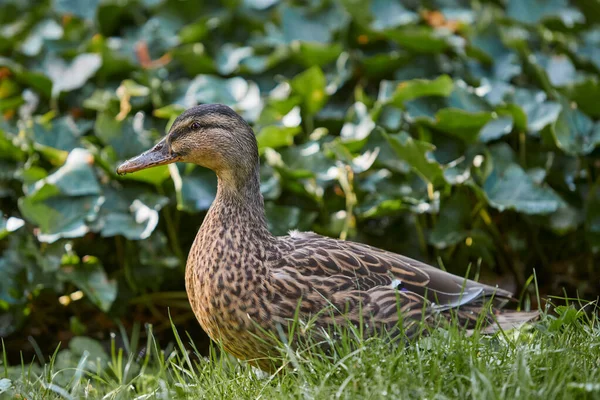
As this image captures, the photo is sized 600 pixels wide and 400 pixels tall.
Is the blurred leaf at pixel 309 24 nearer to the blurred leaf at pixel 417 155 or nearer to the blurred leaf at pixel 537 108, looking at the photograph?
the blurred leaf at pixel 537 108

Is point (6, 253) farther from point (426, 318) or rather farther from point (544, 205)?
point (544, 205)

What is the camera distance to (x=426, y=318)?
353 centimetres

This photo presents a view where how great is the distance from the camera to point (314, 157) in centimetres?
479

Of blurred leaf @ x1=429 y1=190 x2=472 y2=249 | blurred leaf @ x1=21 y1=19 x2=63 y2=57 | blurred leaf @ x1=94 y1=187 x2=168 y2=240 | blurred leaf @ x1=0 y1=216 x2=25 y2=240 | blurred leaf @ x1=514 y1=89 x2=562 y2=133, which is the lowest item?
blurred leaf @ x1=429 y1=190 x2=472 y2=249

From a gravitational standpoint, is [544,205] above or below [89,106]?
below

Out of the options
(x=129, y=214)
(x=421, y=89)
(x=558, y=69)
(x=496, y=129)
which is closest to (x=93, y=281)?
(x=129, y=214)

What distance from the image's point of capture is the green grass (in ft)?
9.16

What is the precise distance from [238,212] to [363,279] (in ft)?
1.96

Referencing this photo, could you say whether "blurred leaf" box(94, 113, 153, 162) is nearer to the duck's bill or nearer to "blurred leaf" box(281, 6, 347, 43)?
the duck's bill

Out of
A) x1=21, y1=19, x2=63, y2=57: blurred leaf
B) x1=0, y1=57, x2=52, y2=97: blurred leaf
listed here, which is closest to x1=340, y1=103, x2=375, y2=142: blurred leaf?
x1=0, y1=57, x2=52, y2=97: blurred leaf

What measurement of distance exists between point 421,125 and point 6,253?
2377 mm

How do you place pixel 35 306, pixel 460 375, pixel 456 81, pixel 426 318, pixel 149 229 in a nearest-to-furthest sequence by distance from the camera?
pixel 460 375, pixel 426 318, pixel 149 229, pixel 35 306, pixel 456 81

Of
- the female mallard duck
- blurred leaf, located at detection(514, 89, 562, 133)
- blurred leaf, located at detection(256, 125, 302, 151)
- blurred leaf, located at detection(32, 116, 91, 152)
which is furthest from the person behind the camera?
blurred leaf, located at detection(32, 116, 91, 152)

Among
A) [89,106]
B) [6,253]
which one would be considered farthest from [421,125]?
[6,253]
